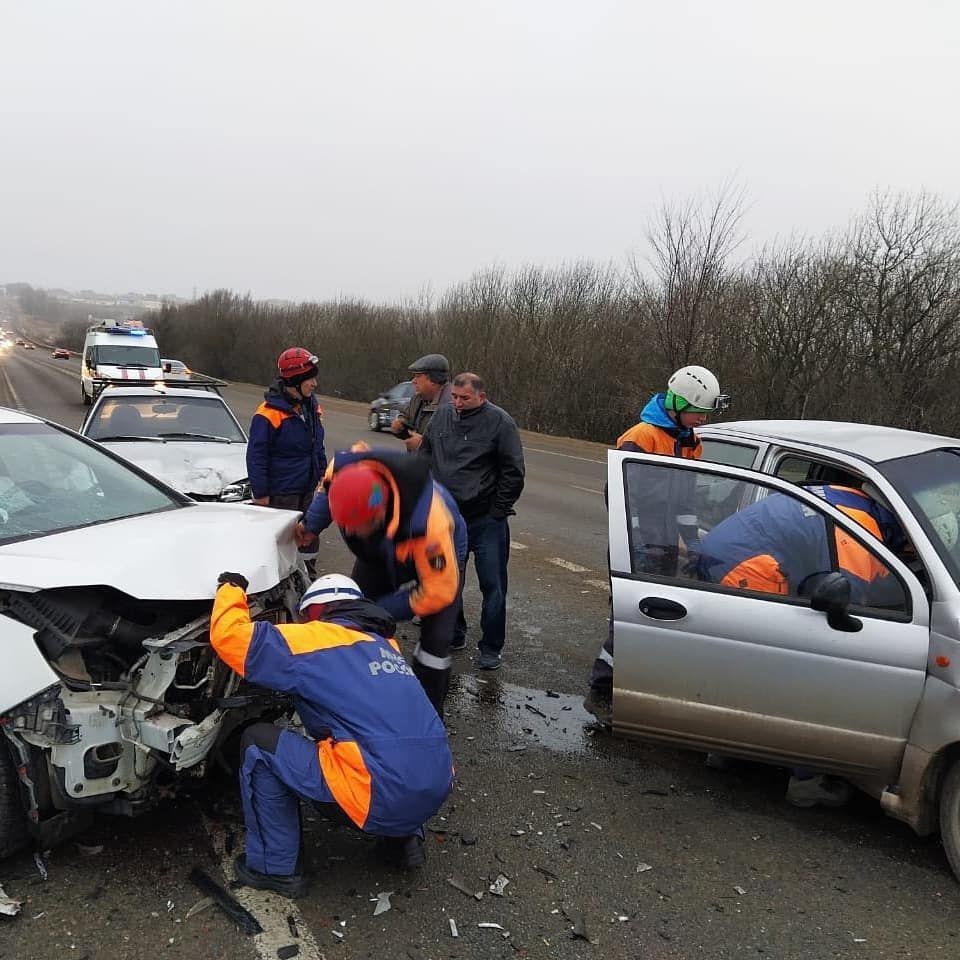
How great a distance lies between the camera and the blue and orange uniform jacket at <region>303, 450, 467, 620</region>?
3.28 metres

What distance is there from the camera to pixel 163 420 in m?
7.83

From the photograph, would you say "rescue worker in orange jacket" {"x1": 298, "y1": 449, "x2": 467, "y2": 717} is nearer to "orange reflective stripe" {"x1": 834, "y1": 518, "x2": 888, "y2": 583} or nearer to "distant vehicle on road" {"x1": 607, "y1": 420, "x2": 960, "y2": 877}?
"distant vehicle on road" {"x1": 607, "y1": 420, "x2": 960, "y2": 877}

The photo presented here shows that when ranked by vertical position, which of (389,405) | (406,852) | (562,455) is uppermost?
(406,852)

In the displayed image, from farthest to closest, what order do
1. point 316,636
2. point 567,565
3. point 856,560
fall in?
point 567,565 < point 856,560 < point 316,636

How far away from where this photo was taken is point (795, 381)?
19.3 metres

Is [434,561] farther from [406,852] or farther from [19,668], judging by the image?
[19,668]

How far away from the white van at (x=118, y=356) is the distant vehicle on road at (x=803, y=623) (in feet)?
63.9

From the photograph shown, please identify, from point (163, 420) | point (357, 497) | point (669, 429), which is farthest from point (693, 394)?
point (163, 420)

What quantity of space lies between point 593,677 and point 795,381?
1673cm

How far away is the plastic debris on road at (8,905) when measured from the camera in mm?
2551

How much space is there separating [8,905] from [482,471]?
3.07 metres

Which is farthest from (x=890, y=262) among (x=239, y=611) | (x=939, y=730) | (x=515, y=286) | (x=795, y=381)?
(x=239, y=611)

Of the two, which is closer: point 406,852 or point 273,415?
point 406,852

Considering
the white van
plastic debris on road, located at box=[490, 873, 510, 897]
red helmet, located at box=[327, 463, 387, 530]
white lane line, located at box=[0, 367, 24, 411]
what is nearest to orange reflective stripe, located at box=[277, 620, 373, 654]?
red helmet, located at box=[327, 463, 387, 530]
